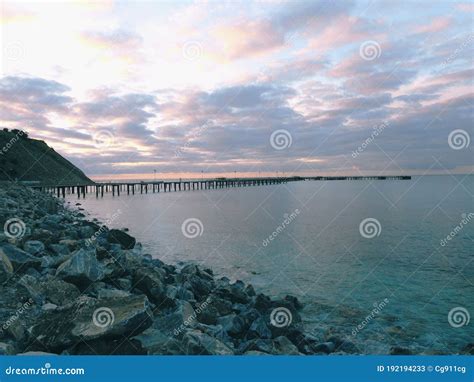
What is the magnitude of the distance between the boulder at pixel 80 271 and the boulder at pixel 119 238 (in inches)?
368

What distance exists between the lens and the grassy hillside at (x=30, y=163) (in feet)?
274

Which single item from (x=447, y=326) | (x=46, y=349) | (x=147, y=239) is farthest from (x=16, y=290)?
(x=147, y=239)

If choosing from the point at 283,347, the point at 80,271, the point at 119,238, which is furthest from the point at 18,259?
the point at 119,238

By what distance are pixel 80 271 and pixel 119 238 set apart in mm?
10341

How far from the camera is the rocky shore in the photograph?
6379mm

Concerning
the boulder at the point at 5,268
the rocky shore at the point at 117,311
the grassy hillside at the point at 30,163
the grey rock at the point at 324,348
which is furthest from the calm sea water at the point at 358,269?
the grassy hillside at the point at 30,163

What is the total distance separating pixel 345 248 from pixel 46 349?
22.2m

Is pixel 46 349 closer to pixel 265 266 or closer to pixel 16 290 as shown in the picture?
pixel 16 290

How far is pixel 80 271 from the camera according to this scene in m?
9.12

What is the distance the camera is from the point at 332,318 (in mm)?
12555

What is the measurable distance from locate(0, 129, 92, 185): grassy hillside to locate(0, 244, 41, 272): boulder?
7977cm

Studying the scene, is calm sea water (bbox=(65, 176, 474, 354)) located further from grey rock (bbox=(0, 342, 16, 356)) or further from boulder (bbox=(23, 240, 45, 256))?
boulder (bbox=(23, 240, 45, 256))

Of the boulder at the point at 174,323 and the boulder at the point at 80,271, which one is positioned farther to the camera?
the boulder at the point at 80,271

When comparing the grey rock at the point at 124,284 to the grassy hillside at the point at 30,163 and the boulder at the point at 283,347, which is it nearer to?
the boulder at the point at 283,347
